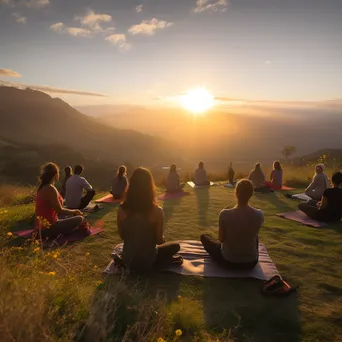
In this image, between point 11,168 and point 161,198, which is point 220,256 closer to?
point 161,198

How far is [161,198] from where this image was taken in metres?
11.8

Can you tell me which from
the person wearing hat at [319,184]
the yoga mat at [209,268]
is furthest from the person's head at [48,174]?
the person wearing hat at [319,184]

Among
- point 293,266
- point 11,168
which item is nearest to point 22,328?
point 293,266

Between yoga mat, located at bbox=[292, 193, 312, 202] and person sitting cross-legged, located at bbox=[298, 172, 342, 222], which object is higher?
person sitting cross-legged, located at bbox=[298, 172, 342, 222]

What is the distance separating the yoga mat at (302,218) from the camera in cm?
775

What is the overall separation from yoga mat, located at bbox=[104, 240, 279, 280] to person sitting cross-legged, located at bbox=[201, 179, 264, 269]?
123 mm

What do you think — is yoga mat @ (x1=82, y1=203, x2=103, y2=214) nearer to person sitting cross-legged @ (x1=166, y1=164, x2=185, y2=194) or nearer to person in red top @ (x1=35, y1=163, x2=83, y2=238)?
person in red top @ (x1=35, y1=163, x2=83, y2=238)

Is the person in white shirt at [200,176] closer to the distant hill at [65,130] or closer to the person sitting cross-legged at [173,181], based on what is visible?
the person sitting cross-legged at [173,181]

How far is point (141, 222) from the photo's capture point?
4742mm

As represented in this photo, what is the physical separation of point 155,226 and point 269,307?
1.94 meters

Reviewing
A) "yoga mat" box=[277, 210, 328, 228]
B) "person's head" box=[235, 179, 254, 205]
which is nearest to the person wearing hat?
"yoga mat" box=[277, 210, 328, 228]

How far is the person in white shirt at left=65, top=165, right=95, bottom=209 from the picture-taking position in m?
9.12

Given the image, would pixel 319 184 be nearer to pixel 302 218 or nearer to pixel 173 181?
pixel 302 218

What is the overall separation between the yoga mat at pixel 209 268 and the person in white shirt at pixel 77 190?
3.78m
